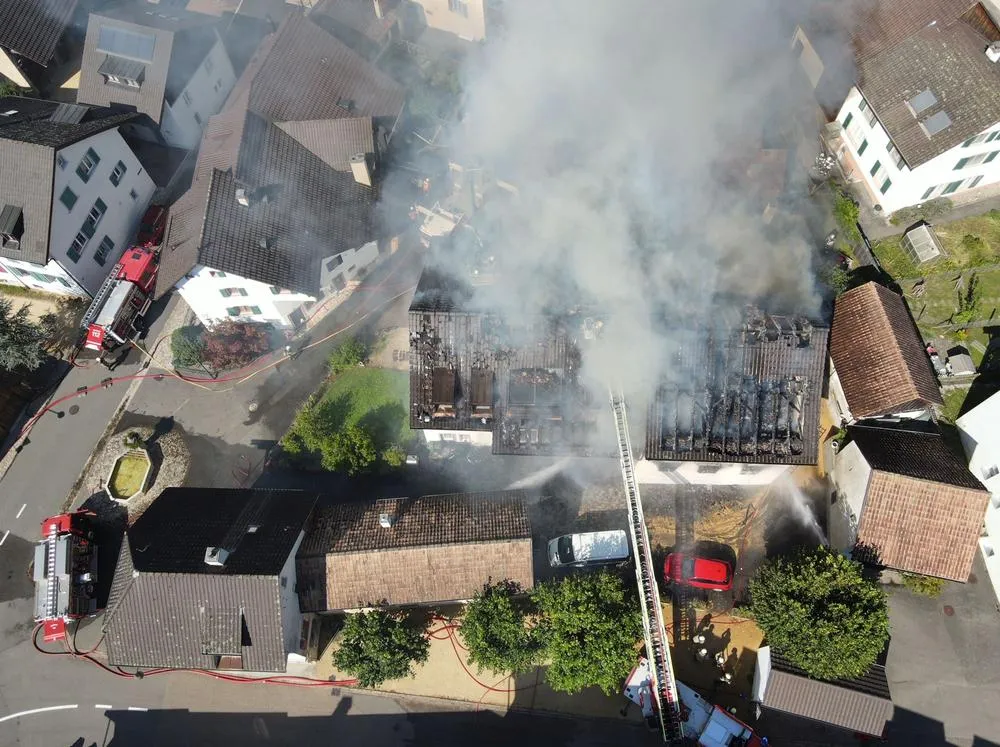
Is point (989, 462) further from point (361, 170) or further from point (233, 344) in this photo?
point (233, 344)

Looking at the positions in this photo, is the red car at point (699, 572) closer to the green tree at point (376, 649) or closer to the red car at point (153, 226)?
the green tree at point (376, 649)

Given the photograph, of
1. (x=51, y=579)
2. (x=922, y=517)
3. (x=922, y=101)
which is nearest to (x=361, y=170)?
(x=51, y=579)

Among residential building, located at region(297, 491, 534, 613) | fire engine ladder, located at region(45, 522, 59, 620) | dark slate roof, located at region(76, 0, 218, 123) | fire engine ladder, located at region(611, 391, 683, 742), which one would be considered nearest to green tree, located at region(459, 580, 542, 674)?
residential building, located at region(297, 491, 534, 613)

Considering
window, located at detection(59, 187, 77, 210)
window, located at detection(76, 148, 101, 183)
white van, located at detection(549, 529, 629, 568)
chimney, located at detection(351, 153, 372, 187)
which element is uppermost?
window, located at detection(76, 148, 101, 183)

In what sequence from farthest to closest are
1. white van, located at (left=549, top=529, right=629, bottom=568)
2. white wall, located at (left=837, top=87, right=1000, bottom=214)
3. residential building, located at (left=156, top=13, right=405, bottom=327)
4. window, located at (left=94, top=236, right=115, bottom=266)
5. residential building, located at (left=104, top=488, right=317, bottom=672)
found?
window, located at (left=94, top=236, right=115, bottom=266)
white wall, located at (left=837, top=87, right=1000, bottom=214)
residential building, located at (left=156, top=13, right=405, bottom=327)
white van, located at (left=549, top=529, right=629, bottom=568)
residential building, located at (left=104, top=488, right=317, bottom=672)

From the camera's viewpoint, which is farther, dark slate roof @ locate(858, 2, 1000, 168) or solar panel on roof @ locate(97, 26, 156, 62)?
solar panel on roof @ locate(97, 26, 156, 62)

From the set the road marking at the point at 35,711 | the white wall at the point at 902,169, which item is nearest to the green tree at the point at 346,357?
the road marking at the point at 35,711

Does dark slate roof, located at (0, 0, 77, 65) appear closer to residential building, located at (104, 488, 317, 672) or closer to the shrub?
A: the shrub
